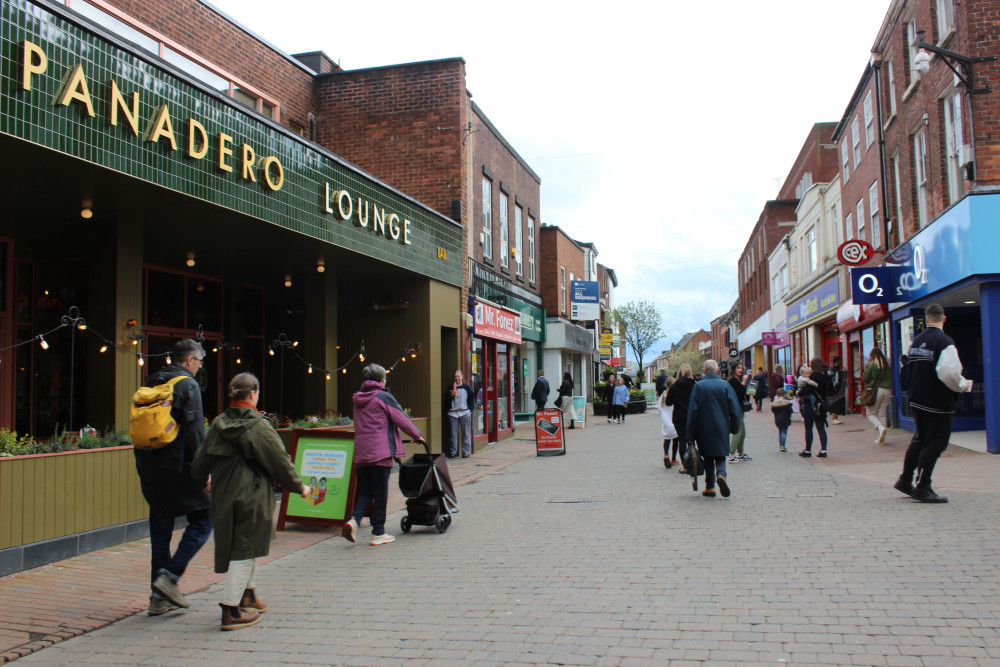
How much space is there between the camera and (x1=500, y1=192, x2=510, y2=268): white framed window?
21469 mm

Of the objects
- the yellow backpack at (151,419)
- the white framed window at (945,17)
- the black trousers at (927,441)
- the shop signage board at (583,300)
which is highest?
the white framed window at (945,17)

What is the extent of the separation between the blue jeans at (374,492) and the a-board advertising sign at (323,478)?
53 centimetres

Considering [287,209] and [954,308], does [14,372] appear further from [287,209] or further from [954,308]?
[954,308]

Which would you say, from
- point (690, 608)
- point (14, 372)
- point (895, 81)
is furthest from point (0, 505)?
point (895, 81)

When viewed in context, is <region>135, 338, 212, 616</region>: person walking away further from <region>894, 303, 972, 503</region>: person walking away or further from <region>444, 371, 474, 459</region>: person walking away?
<region>444, 371, 474, 459</region>: person walking away

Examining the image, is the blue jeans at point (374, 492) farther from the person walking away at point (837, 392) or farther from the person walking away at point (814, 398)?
the person walking away at point (837, 392)

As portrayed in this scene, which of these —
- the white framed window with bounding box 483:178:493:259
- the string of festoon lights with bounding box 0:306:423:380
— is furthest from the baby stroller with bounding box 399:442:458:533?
the white framed window with bounding box 483:178:493:259

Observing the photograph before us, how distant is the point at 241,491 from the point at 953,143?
50.2 ft

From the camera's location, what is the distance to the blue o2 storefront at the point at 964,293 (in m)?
13.1

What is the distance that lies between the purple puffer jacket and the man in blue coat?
354cm

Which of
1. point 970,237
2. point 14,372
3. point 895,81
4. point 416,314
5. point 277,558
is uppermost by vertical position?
point 895,81

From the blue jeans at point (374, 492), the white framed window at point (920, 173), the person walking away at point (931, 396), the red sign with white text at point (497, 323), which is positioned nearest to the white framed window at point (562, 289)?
the red sign with white text at point (497, 323)

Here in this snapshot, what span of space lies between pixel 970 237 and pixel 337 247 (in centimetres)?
1051

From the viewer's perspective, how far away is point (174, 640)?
16.2ft
